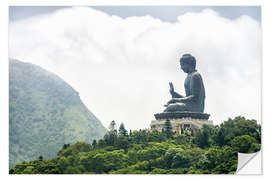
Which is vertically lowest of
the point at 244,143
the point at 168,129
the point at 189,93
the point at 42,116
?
the point at 244,143

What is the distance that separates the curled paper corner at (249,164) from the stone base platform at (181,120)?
5712 millimetres

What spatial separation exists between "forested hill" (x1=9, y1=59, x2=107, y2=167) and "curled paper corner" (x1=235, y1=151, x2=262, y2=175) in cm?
2019

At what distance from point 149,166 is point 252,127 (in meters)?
6.05

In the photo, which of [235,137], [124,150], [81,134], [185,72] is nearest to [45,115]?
[81,134]

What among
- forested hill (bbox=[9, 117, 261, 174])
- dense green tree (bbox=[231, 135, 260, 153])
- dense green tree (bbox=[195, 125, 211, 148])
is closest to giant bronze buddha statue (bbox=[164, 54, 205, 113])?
forested hill (bbox=[9, 117, 261, 174])

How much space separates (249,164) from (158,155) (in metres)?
4.17

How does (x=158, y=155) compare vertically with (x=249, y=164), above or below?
above

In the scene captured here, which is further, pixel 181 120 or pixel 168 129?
pixel 181 120

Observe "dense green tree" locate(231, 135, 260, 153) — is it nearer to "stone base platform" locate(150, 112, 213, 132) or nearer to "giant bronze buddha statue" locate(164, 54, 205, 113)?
"stone base platform" locate(150, 112, 213, 132)

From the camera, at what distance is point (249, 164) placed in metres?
20.8

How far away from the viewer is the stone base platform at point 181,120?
26344mm

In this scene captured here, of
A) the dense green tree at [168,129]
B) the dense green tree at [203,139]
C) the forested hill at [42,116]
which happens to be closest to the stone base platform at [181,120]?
the dense green tree at [168,129]

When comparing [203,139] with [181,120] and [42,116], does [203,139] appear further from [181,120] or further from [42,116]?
[42,116]

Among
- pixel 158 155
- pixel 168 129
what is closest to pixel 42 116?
pixel 168 129
